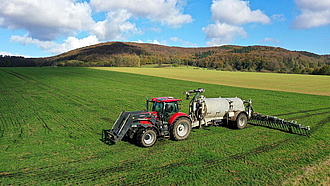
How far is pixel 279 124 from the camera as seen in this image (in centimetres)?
1416

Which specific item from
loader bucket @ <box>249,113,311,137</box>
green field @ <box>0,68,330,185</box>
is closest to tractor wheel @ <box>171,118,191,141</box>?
green field @ <box>0,68,330,185</box>

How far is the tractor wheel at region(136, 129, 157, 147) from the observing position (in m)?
10.7

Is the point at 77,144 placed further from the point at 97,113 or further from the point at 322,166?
the point at 322,166

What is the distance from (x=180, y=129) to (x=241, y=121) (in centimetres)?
495

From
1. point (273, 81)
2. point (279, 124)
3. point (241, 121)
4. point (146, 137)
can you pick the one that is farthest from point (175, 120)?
point (273, 81)

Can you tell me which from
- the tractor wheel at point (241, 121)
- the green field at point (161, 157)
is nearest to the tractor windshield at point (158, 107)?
the green field at point (161, 157)

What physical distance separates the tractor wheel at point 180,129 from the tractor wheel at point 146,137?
1129 millimetres

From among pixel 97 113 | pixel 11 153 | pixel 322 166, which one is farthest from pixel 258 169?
pixel 97 113

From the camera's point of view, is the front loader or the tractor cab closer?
the front loader

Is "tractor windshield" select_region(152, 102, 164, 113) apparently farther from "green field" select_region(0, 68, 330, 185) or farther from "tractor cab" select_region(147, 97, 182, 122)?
"green field" select_region(0, 68, 330, 185)

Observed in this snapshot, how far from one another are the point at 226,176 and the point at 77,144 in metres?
7.64

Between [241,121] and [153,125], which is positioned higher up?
[153,125]

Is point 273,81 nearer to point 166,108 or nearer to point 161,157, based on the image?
point 166,108

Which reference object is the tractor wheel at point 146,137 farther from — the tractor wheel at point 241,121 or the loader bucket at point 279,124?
the loader bucket at point 279,124
